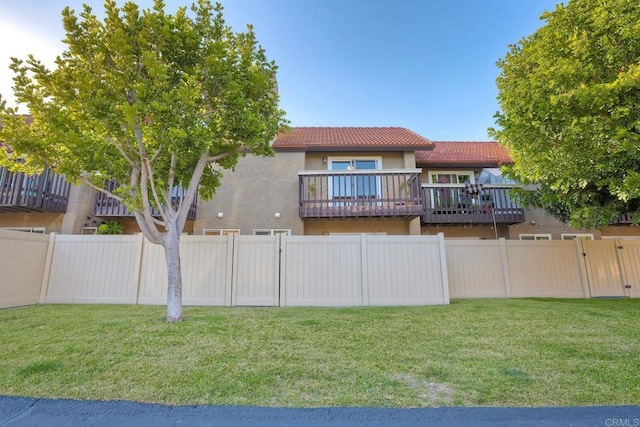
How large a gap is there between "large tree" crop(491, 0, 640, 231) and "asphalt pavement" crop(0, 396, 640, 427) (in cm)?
545

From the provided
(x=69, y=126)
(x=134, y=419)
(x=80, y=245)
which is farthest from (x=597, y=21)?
(x=80, y=245)

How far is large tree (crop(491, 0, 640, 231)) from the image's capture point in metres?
5.98

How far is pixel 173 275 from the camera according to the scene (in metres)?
6.40

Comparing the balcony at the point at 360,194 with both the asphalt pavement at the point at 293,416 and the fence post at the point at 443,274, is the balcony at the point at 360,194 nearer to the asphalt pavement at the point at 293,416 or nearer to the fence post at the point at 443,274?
the fence post at the point at 443,274

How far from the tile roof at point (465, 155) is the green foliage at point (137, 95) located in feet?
31.5

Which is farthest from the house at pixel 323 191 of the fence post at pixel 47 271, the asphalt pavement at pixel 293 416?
the asphalt pavement at pixel 293 416

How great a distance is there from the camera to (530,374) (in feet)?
12.6

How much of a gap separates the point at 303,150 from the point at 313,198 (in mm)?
2571

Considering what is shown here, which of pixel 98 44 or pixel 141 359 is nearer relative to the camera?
pixel 141 359

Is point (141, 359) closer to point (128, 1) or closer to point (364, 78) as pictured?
point (128, 1)

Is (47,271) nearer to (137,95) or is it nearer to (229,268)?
(229,268)

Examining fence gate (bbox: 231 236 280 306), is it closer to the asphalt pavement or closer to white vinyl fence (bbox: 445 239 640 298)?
the asphalt pavement

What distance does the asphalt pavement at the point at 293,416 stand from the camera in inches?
Answer: 113

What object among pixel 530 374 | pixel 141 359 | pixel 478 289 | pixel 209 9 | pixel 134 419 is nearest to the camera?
pixel 134 419
